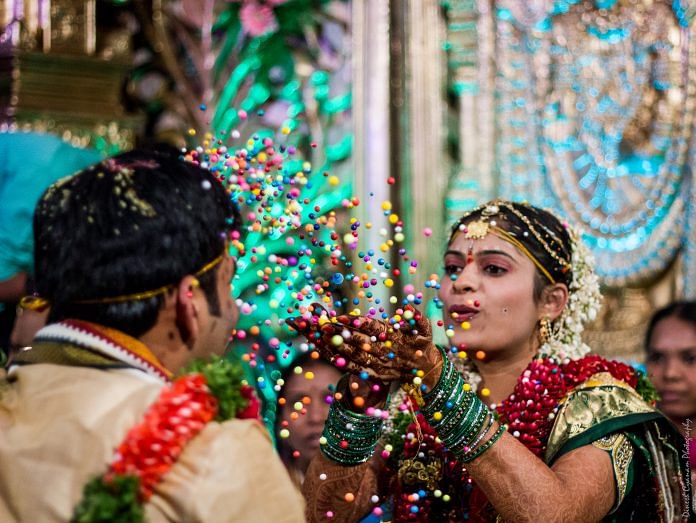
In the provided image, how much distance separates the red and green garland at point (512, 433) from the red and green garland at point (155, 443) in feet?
3.86

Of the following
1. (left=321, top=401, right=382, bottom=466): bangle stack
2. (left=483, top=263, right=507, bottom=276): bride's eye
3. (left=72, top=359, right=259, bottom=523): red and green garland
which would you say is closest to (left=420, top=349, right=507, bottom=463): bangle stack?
(left=321, top=401, right=382, bottom=466): bangle stack

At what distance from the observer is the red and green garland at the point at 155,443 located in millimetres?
1812

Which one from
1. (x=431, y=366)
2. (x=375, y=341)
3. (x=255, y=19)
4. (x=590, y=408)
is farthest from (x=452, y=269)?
(x=255, y=19)

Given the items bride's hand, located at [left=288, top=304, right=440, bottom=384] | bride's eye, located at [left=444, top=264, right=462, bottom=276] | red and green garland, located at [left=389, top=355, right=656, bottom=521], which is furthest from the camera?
bride's eye, located at [left=444, top=264, right=462, bottom=276]

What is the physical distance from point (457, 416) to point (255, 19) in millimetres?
3366

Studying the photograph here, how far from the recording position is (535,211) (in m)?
3.38

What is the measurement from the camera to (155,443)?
1858mm

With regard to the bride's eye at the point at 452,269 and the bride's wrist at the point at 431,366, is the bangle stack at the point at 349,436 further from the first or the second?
the bride's eye at the point at 452,269

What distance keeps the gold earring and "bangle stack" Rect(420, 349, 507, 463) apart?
689 millimetres

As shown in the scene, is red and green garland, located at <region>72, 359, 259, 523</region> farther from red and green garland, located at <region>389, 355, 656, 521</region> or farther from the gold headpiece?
the gold headpiece

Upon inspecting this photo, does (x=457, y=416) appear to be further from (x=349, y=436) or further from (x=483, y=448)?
(x=349, y=436)

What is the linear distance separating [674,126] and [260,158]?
11.6ft

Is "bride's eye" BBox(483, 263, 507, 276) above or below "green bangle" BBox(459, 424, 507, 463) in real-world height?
above

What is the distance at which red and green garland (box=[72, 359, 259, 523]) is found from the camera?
5.94 ft
